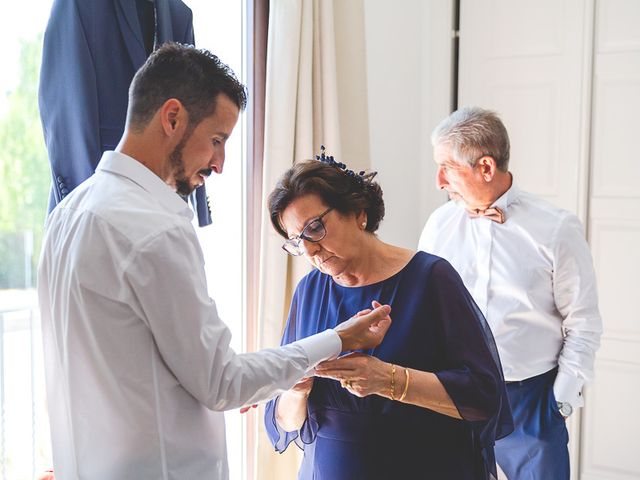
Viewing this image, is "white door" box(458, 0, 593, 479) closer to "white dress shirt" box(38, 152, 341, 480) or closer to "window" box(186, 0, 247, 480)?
"window" box(186, 0, 247, 480)

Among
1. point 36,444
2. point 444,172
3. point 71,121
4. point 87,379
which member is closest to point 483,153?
point 444,172

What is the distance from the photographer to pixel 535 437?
7.05 ft

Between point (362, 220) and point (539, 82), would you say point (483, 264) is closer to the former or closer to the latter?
point (362, 220)

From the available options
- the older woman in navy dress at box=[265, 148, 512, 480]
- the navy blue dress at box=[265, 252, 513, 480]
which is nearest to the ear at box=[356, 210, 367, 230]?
the older woman in navy dress at box=[265, 148, 512, 480]

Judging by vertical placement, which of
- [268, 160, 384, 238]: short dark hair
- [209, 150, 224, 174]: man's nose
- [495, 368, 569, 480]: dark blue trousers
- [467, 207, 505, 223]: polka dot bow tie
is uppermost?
[209, 150, 224, 174]: man's nose

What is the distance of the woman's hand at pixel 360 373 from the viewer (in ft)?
4.84

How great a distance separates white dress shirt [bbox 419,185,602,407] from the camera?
2148 millimetres

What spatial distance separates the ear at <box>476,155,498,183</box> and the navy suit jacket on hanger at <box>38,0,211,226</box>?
3.54 ft

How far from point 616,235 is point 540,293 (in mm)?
1201

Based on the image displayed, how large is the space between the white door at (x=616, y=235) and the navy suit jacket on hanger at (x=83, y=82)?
2249 millimetres

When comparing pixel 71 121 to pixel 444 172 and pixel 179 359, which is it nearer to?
pixel 179 359

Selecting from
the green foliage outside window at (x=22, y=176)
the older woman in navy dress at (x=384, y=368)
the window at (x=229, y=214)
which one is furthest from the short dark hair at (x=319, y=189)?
the window at (x=229, y=214)

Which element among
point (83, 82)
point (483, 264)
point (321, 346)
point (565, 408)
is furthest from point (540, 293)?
point (83, 82)

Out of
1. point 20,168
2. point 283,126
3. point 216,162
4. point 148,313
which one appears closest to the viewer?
point 148,313
